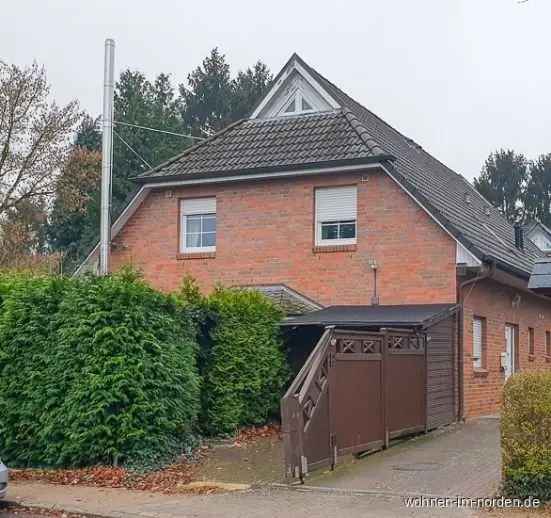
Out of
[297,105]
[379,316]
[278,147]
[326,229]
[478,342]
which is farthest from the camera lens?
[297,105]

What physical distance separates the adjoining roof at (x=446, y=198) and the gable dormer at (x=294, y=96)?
0.19 m

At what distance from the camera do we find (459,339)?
18.4 m

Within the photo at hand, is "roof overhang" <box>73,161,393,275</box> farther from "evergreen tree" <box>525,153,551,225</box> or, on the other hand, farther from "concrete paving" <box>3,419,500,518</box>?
"evergreen tree" <box>525,153,551,225</box>

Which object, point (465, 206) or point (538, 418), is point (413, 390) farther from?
point (465, 206)

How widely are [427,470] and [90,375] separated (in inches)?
195

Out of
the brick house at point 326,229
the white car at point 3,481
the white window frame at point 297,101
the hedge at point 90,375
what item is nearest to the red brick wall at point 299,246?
the brick house at point 326,229

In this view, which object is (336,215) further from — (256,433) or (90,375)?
(90,375)

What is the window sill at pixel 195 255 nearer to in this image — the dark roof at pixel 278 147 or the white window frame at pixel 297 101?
the dark roof at pixel 278 147

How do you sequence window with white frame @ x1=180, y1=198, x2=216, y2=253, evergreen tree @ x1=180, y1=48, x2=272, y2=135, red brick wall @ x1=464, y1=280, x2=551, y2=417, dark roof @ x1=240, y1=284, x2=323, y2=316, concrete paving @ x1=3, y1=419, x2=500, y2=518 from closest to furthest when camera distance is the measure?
1. concrete paving @ x1=3, y1=419, x2=500, y2=518
2. dark roof @ x1=240, y1=284, x2=323, y2=316
3. red brick wall @ x1=464, y1=280, x2=551, y2=417
4. window with white frame @ x1=180, y1=198, x2=216, y2=253
5. evergreen tree @ x1=180, y1=48, x2=272, y2=135

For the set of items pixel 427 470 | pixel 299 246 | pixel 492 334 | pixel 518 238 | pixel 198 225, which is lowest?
pixel 427 470

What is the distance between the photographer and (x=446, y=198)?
2206 cm

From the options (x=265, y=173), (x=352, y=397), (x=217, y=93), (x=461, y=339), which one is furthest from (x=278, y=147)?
(x=217, y=93)

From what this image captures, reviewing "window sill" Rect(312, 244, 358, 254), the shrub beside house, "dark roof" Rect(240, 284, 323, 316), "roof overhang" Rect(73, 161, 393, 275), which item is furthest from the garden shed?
"roof overhang" Rect(73, 161, 393, 275)

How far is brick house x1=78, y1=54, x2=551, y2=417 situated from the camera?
1875 centimetres
